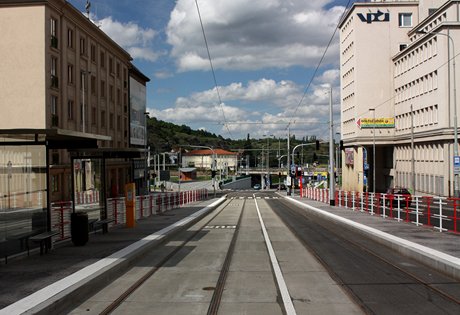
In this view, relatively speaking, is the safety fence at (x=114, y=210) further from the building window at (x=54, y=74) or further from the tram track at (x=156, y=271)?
the building window at (x=54, y=74)

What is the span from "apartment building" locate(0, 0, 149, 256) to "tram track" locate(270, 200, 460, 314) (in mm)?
6876

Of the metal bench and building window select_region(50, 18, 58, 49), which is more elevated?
building window select_region(50, 18, 58, 49)

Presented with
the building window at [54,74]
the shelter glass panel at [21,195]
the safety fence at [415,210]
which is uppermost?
the building window at [54,74]

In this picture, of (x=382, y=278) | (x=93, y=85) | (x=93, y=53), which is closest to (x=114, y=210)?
(x=382, y=278)

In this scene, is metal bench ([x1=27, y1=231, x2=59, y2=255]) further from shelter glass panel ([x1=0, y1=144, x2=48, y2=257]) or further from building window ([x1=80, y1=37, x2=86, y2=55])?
building window ([x1=80, y1=37, x2=86, y2=55])

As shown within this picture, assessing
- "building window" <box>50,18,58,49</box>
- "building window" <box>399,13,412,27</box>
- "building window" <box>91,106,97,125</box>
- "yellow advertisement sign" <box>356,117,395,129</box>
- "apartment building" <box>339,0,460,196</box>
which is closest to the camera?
"building window" <box>50,18,58,49</box>

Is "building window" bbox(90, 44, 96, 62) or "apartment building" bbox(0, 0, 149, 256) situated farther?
"building window" bbox(90, 44, 96, 62)

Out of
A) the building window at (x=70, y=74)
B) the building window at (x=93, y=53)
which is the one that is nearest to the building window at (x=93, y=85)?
the building window at (x=93, y=53)

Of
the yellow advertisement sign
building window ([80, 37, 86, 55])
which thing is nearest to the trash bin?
building window ([80, 37, 86, 55])

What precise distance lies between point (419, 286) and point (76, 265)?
22.4 feet

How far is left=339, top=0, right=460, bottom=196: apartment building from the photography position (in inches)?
2255

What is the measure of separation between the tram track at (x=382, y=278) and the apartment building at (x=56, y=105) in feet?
22.6

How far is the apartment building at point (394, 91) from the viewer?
188ft

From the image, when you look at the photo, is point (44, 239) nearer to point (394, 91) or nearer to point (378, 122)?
point (378, 122)
